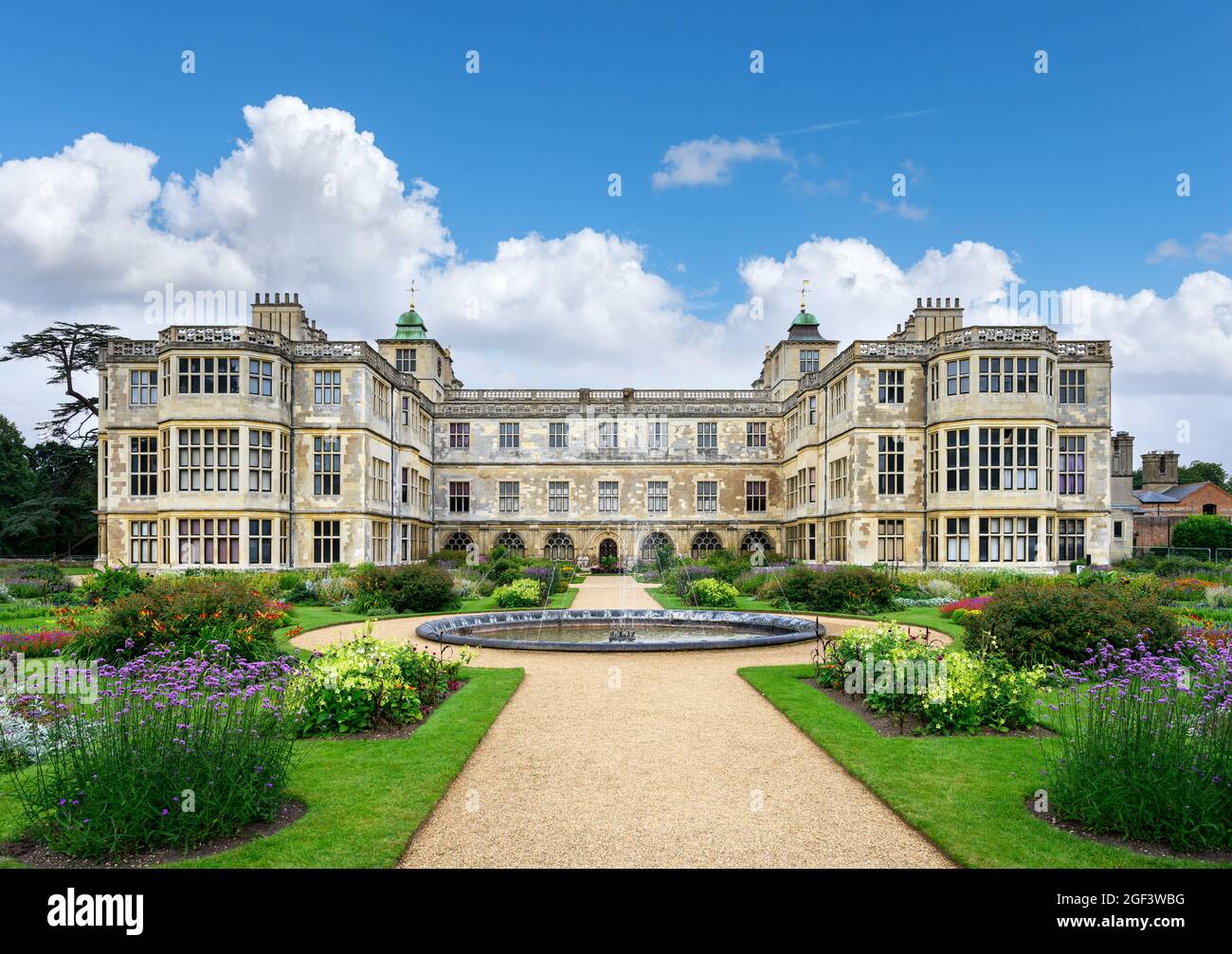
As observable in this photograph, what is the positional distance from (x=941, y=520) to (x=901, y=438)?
11.8 ft

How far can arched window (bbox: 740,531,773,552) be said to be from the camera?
1663 inches

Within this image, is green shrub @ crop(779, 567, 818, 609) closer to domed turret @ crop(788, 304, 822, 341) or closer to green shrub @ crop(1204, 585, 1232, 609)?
green shrub @ crop(1204, 585, 1232, 609)

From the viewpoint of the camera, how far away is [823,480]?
1357 inches

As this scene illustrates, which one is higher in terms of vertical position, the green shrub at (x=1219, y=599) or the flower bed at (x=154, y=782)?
the flower bed at (x=154, y=782)

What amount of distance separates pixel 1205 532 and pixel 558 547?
3692cm

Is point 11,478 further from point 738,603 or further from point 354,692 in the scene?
point 354,692

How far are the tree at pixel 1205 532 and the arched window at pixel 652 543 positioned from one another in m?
30.1

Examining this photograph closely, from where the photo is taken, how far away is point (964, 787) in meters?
6.75

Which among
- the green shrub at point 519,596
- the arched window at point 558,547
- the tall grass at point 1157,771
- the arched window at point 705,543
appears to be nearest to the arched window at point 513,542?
the arched window at point 558,547

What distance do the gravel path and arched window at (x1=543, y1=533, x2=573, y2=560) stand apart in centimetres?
3086

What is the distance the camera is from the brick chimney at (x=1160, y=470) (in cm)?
6381

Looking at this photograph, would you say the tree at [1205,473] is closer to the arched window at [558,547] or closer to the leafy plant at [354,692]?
the arched window at [558,547]
